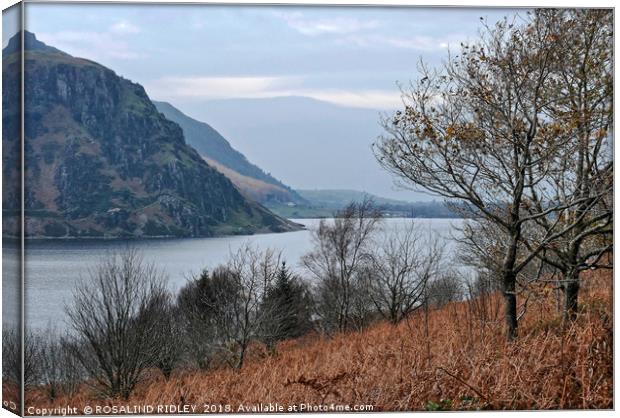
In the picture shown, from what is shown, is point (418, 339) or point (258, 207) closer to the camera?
point (418, 339)

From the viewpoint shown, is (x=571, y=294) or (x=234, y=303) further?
(x=234, y=303)

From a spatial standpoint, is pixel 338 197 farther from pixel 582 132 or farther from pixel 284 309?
pixel 284 309

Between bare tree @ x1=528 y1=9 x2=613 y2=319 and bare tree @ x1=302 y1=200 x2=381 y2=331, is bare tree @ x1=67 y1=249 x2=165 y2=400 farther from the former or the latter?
bare tree @ x1=528 y1=9 x2=613 y2=319

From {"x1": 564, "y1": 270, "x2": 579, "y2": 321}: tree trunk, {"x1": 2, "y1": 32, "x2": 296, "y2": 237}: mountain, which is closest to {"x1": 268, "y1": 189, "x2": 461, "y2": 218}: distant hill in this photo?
{"x1": 2, "y1": 32, "x2": 296, "y2": 237}: mountain

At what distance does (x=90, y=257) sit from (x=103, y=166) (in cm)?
108

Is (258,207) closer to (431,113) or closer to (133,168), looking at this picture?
(133,168)

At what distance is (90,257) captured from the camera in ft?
33.1

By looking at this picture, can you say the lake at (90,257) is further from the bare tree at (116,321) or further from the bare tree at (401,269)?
the bare tree at (401,269)

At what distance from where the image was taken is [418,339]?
31.0ft

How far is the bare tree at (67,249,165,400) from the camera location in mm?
10938

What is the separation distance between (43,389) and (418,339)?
404cm

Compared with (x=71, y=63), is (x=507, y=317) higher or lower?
lower

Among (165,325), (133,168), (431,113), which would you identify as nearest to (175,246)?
(133,168)

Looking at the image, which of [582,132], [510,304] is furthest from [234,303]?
[582,132]
